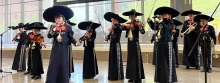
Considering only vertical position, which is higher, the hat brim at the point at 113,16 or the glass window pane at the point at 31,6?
the glass window pane at the point at 31,6

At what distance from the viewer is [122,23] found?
589cm

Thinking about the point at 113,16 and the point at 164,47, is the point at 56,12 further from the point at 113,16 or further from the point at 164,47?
the point at 164,47

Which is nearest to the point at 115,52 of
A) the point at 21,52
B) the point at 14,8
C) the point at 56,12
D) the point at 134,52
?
the point at 134,52

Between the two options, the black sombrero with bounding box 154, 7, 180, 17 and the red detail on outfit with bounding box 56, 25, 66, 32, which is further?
the black sombrero with bounding box 154, 7, 180, 17

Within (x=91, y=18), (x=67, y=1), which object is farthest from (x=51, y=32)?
(x=91, y=18)

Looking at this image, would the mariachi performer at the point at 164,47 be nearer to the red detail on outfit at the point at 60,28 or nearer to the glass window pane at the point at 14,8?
the red detail on outfit at the point at 60,28

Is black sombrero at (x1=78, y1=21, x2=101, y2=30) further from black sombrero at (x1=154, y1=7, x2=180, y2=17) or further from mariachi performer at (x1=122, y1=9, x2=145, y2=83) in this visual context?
black sombrero at (x1=154, y1=7, x2=180, y2=17)

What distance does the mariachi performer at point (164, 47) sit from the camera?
4.70 m

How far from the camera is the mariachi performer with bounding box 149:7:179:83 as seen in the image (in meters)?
4.70

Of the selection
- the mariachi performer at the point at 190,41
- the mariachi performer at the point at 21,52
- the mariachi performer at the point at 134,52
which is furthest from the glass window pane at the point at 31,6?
the mariachi performer at the point at 134,52

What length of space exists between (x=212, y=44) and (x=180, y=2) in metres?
2.81

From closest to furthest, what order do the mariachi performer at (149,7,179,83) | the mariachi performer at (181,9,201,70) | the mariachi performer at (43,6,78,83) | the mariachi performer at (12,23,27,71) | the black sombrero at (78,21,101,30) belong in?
1. the mariachi performer at (43,6,78,83)
2. the mariachi performer at (149,7,179,83)
3. the black sombrero at (78,21,101,30)
4. the mariachi performer at (181,9,201,70)
5. the mariachi performer at (12,23,27,71)

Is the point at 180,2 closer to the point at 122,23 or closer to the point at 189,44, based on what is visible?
the point at 189,44

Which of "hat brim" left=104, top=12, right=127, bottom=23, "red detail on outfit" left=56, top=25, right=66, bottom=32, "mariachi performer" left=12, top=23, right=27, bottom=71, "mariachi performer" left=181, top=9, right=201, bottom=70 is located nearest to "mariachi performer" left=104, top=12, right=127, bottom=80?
"hat brim" left=104, top=12, right=127, bottom=23
